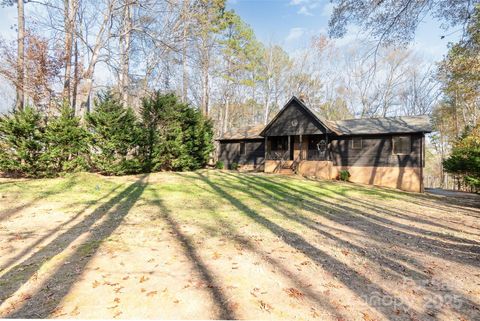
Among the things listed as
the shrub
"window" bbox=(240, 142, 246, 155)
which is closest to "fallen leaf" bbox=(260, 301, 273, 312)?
the shrub

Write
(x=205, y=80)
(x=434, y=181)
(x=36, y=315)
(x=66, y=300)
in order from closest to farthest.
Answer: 1. (x=36, y=315)
2. (x=66, y=300)
3. (x=205, y=80)
4. (x=434, y=181)

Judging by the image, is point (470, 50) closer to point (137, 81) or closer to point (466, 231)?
point (466, 231)

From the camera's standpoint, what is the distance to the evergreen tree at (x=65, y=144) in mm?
12305

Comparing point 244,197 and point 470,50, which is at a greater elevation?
point 470,50

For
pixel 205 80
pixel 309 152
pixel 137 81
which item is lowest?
pixel 309 152

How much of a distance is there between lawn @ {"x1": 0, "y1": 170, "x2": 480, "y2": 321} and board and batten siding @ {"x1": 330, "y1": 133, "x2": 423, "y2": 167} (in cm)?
1047

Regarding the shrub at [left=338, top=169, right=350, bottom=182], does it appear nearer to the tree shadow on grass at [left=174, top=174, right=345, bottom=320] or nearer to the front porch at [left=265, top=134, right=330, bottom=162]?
the front porch at [left=265, top=134, right=330, bottom=162]

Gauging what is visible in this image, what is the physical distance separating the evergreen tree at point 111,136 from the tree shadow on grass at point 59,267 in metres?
7.67

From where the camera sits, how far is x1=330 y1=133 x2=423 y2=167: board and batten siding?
714 inches

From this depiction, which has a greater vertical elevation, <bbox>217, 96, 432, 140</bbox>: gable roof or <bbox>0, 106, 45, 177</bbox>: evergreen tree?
<bbox>217, 96, 432, 140</bbox>: gable roof

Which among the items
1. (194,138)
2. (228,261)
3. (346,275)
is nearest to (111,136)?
(194,138)

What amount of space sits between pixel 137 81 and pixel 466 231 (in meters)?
20.7

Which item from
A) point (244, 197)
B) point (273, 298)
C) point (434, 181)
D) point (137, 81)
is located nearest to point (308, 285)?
point (273, 298)

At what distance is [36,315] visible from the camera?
2.88 m
